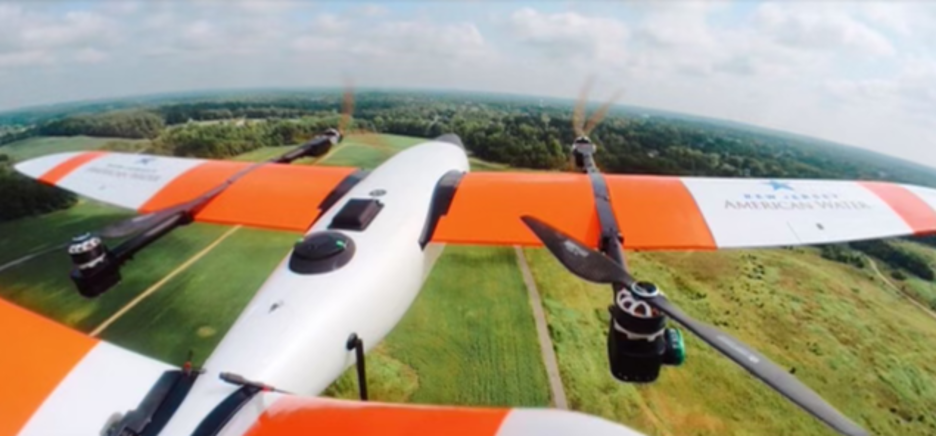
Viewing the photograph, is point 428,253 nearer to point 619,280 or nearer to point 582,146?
point 619,280

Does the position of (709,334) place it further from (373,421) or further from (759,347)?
(759,347)

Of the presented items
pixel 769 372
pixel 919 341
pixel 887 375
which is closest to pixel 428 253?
pixel 769 372

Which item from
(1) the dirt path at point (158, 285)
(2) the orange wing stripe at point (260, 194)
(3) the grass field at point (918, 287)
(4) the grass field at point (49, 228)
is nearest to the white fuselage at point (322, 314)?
(2) the orange wing stripe at point (260, 194)

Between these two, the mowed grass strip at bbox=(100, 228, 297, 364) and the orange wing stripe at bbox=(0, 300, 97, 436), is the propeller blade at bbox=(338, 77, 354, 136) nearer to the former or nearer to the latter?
the mowed grass strip at bbox=(100, 228, 297, 364)

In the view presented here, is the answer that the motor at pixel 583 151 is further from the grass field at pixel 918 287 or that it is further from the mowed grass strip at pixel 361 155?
the grass field at pixel 918 287

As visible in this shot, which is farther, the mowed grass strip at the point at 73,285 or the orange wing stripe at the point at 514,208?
the mowed grass strip at the point at 73,285

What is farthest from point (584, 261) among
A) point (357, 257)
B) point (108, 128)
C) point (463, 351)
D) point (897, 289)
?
point (108, 128)
